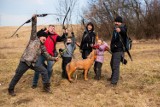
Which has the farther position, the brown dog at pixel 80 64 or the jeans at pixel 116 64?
the brown dog at pixel 80 64

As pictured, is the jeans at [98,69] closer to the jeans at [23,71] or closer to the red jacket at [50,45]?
the red jacket at [50,45]

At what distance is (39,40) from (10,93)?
1.54 m

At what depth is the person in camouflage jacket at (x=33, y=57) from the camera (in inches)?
317

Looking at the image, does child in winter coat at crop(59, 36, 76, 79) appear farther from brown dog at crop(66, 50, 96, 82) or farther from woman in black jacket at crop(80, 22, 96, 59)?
woman in black jacket at crop(80, 22, 96, 59)

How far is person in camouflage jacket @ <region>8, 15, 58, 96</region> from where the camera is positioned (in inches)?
317

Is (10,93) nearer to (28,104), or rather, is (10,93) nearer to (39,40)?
(28,104)

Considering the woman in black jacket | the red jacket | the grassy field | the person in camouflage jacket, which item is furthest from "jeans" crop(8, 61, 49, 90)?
the woman in black jacket

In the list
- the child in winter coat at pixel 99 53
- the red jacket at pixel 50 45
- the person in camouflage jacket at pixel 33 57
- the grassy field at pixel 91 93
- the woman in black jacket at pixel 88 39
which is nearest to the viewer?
the grassy field at pixel 91 93

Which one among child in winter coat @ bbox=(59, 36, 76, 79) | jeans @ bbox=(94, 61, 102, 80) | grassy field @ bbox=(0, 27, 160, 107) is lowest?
grassy field @ bbox=(0, 27, 160, 107)

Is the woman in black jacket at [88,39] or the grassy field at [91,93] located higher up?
the woman in black jacket at [88,39]

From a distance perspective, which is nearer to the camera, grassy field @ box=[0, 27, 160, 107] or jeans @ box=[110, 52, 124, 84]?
grassy field @ box=[0, 27, 160, 107]

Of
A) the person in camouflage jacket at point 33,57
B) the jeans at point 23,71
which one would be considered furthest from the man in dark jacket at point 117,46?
the jeans at point 23,71

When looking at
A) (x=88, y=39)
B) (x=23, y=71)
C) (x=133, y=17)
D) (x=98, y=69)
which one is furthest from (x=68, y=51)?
(x=133, y=17)

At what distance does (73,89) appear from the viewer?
28.5 ft
